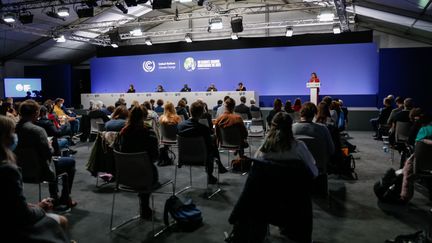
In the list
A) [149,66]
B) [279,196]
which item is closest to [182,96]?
[149,66]

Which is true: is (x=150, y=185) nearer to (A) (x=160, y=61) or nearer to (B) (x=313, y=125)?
(B) (x=313, y=125)

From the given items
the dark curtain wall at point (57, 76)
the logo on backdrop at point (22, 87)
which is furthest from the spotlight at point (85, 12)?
the dark curtain wall at point (57, 76)

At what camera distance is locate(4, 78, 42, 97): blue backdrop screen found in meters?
16.3

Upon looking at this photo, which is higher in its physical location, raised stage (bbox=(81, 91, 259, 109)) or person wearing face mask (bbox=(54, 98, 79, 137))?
raised stage (bbox=(81, 91, 259, 109))

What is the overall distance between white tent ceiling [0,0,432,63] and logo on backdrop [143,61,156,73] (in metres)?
1.34

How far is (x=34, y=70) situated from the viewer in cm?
1817

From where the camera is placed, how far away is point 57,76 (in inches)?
715

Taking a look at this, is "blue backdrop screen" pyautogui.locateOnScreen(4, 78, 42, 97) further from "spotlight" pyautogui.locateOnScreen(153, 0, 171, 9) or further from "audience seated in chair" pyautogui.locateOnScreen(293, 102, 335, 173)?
"audience seated in chair" pyautogui.locateOnScreen(293, 102, 335, 173)

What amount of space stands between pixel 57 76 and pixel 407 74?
1578 cm

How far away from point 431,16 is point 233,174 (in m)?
6.35

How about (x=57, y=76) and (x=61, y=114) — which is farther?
(x=57, y=76)

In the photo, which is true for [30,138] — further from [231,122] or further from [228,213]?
[231,122]

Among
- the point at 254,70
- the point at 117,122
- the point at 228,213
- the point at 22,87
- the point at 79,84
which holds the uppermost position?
the point at 254,70

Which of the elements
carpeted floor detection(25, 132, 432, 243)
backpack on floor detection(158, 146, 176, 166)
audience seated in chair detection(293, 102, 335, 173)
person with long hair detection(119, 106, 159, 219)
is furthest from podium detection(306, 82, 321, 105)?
person with long hair detection(119, 106, 159, 219)
